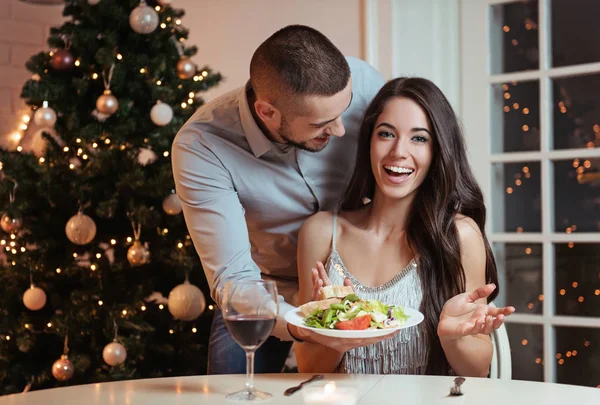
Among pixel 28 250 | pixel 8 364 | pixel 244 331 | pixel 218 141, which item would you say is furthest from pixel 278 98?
pixel 8 364

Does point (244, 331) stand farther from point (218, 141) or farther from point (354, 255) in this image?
point (218, 141)

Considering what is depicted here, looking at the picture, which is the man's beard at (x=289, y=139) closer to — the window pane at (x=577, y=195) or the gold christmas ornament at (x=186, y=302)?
the gold christmas ornament at (x=186, y=302)

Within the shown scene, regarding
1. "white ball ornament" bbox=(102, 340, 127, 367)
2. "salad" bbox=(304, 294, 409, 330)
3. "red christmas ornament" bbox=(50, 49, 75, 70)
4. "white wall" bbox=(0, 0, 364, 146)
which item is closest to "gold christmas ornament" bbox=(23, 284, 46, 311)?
"white ball ornament" bbox=(102, 340, 127, 367)

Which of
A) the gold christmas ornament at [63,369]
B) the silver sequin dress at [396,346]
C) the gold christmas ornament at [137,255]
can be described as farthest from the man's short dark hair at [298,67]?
the gold christmas ornament at [63,369]

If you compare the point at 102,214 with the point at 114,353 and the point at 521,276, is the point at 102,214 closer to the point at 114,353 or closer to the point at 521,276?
the point at 114,353

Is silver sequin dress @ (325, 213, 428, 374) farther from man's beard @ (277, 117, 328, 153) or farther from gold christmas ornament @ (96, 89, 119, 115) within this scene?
gold christmas ornament @ (96, 89, 119, 115)

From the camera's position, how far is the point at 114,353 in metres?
3.00

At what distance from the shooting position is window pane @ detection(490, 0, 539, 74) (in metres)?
3.42

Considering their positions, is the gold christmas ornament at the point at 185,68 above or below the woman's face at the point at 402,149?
above

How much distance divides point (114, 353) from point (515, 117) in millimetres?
2042

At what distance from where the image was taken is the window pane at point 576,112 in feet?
10.8

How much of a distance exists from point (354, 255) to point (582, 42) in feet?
5.80

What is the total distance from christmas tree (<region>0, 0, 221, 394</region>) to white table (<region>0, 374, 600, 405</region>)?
163 centimetres

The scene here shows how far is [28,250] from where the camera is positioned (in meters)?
3.20
